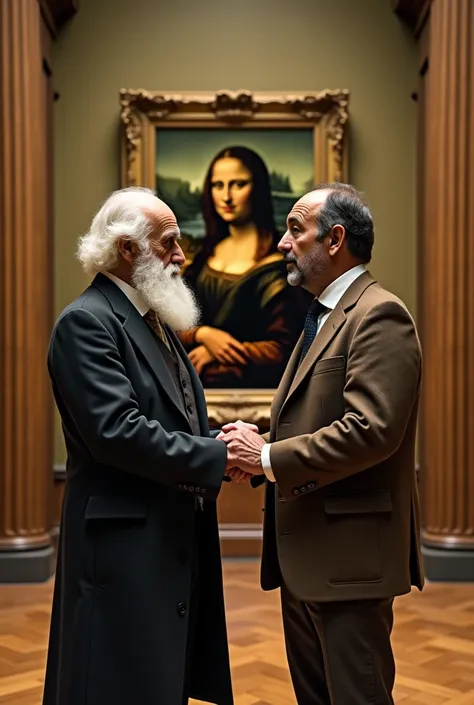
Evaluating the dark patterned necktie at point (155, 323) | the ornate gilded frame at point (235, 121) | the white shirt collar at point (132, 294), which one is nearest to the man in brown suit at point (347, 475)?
the dark patterned necktie at point (155, 323)

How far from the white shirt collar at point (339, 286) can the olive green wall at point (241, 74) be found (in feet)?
15.3

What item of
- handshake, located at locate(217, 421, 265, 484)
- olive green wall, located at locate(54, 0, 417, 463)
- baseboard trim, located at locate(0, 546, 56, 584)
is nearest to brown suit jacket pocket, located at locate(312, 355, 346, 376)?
handshake, located at locate(217, 421, 265, 484)

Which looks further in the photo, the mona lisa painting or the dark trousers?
the mona lisa painting

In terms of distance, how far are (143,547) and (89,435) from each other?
1.28 feet

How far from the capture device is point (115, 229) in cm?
291

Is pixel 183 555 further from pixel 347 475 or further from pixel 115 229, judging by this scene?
pixel 115 229

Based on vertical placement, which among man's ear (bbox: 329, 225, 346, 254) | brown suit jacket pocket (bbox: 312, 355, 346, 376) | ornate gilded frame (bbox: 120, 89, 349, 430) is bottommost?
brown suit jacket pocket (bbox: 312, 355, 346, 376)

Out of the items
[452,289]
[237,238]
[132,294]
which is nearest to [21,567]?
[237,238]

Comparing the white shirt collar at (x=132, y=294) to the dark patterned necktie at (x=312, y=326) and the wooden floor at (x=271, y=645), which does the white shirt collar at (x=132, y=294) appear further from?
the wooden floor at (x=271, y=645)

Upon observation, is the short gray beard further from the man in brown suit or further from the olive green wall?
the olive green wall

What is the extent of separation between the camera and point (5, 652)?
4715mm

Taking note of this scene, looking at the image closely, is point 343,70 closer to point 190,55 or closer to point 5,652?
point 190,55

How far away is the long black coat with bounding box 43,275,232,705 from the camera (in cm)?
257

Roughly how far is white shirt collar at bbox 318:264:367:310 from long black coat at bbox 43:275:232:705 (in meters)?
0.66
